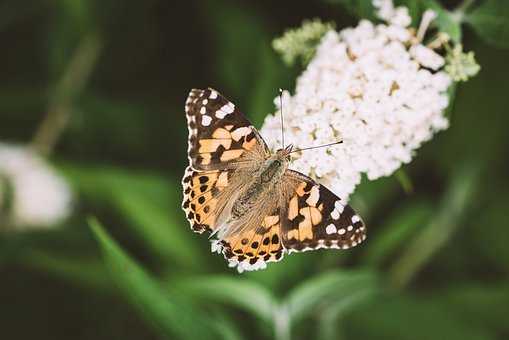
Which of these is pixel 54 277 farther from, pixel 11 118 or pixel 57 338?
pixel 11 118

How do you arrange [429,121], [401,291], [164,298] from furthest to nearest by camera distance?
1. [401,291]
2. [164,298]
3. [429,121]

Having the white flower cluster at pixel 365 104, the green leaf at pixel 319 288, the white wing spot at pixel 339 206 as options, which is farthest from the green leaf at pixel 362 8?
the green leaf at pixel 319 288

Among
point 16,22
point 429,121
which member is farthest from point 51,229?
point 429,121

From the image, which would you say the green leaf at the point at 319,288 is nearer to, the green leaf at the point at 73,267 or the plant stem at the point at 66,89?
the green leaf at the point at 73,267

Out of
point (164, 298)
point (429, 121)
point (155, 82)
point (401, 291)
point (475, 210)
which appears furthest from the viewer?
point (155, 82)

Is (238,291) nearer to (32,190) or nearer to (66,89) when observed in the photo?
(32,190)

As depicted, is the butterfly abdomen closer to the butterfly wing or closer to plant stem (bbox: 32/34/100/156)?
the butterfly wing
